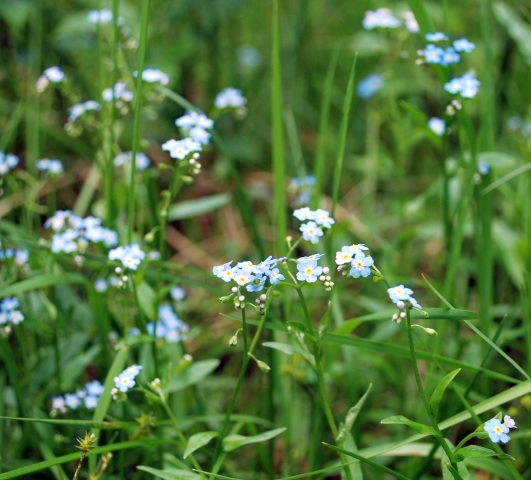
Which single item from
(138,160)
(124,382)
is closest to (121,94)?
(138,160)

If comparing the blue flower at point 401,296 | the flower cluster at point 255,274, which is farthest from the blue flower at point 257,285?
the blue flower at point 401,296

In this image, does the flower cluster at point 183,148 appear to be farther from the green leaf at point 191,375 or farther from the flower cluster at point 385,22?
the flower cluster at point 385,22

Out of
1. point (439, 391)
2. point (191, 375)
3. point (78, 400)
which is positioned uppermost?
point (439, 391)

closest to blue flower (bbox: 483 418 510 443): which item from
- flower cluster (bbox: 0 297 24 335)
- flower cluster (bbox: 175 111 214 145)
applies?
flower cluster (bbox: 175 111 214 145)

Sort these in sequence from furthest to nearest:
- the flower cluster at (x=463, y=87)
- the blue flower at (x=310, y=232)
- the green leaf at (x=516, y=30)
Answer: the green leaf at (x=516, y=30) → the flower cluster at (x=463, y=87) → the blue flower at (x=310, y=232)

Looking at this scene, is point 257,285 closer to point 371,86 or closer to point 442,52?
point 442,52

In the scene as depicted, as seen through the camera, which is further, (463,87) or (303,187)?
(303,187)

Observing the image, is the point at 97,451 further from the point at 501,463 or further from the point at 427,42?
the point at 427,42
